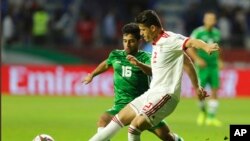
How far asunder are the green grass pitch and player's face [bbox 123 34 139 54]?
183 centimetres

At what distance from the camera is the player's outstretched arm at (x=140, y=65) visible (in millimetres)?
11375

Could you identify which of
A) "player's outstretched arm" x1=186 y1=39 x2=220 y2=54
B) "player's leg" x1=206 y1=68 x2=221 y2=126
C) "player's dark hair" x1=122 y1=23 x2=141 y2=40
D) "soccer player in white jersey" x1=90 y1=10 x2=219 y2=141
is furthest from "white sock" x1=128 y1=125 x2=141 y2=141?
"player's leg" x1=206 y1=68 x2=221 y2=126

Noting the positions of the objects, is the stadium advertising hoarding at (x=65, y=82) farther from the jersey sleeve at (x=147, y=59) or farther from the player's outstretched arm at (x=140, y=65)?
the player's outstretched arm at (x=140, y=65)

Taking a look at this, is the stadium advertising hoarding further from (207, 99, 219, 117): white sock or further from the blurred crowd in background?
(207, 99, 219, 117): white sock

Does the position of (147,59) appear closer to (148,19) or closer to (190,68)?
(190,68)

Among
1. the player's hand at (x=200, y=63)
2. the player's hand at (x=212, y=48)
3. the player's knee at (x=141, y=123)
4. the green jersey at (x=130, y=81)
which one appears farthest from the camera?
the player's hand at (x=200, y=63)

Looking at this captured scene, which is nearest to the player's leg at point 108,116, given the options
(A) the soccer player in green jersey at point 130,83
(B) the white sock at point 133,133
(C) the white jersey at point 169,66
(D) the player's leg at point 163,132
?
(A) the soccer player in green jersey at point 130,83

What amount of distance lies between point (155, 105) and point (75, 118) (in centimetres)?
969

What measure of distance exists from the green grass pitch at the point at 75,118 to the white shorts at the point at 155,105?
1.81 metres

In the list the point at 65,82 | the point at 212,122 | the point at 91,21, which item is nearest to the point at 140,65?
the point at 212,122

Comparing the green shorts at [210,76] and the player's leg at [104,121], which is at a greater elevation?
the green shorts at [210,76]

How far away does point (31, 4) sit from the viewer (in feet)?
102

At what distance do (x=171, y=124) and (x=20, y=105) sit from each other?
6843mm

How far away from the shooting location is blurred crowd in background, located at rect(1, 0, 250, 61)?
3061 centimetres
